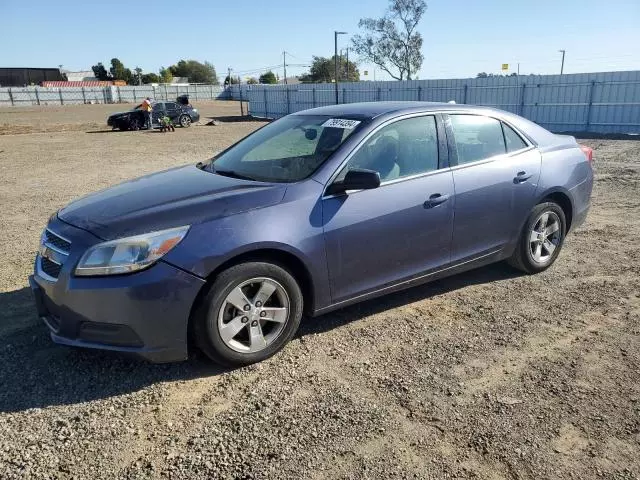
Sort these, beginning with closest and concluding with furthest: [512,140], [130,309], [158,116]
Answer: [130,309] < [512,140] < [158,116]

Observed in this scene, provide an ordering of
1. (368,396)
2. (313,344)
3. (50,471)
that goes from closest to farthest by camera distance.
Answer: (50,471)
(368,396)
(313,344)

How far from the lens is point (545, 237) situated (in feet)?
16.2

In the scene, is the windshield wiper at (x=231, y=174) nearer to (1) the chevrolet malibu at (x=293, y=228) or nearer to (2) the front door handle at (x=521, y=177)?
(1) the chevrolet malibu at (x=293, y=228)

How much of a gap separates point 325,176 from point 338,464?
1854mm

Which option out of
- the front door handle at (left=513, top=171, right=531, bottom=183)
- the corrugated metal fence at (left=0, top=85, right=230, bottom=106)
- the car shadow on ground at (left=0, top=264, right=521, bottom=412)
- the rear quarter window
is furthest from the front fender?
the corrugated metal fence at (left=0, top=85, right=230, bottom=106)

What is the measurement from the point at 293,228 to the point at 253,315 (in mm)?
605

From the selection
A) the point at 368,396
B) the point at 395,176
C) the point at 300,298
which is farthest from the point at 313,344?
the point at 395,176

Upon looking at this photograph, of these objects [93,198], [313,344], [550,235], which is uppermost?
[93,198]

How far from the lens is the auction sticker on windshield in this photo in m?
3.97

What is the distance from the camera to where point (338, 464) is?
251cm

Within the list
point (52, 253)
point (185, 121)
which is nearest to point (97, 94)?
point (185, 121)

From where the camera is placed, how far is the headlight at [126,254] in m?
2.99

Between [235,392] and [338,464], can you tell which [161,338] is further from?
[338,464]

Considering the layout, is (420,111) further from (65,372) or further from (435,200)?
(65,372)
